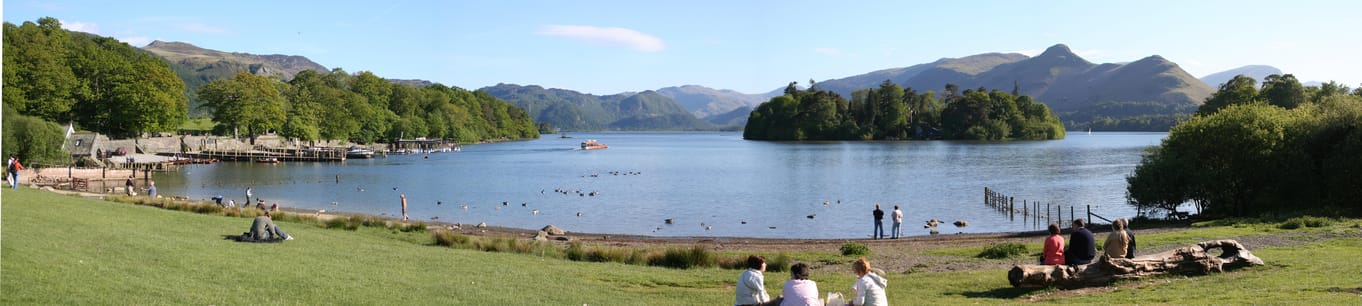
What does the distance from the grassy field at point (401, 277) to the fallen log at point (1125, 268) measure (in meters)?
0.25

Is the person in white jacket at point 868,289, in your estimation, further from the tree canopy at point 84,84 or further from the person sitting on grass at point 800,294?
the tree canopy at point 84,84

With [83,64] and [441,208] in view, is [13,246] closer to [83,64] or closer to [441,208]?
[441,208]

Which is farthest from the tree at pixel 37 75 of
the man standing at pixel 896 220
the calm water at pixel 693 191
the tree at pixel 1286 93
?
the tree at pixel 1286 93

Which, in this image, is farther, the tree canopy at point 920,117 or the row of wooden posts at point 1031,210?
the tree canopy at point 920,117

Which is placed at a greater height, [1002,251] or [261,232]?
[261,232]

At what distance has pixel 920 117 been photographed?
19588cm

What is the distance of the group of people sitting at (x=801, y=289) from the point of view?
11.1m

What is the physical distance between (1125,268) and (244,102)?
10882 centimetres

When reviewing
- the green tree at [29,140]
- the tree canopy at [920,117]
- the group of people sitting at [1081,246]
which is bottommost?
the group of people sitting at [1081,246]

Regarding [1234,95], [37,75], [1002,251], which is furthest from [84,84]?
[1234,95]

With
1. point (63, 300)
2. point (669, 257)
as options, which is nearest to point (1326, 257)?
point (669, 257)

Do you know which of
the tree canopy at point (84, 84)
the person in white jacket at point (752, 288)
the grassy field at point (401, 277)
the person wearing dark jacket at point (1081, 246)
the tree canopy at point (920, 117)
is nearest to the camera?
the person in white jacket at point (752, 288)

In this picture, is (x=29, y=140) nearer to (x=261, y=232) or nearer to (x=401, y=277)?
(x=261, y=232)

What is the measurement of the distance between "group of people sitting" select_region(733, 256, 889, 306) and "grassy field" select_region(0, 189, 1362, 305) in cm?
273
